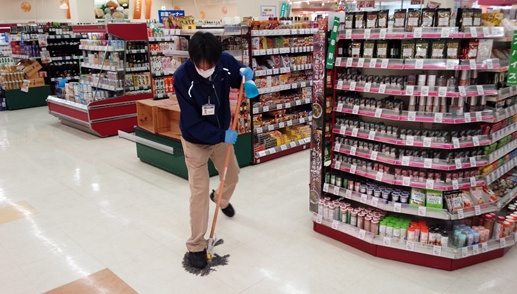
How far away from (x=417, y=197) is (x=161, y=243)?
233 centimetres

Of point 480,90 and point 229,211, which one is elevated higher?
point 480,90

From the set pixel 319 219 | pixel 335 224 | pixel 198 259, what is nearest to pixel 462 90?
pixel 335 224

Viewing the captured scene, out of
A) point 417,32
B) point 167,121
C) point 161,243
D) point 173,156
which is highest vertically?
point 417,32

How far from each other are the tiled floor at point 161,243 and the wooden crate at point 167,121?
1.93 feet

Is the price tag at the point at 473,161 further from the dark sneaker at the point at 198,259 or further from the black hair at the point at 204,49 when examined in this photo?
the dark sneaker at the point at 198,259

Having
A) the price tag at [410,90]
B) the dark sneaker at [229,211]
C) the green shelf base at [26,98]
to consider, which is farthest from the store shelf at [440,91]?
the green shelf base at [26,98]

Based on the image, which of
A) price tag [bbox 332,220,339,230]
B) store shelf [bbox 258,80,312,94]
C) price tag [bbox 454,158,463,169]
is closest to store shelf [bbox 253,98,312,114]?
store shelf [bbox 258,80,312,94]

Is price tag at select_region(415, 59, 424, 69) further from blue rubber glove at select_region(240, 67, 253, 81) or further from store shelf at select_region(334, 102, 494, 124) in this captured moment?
blue rubber glove at select_region(240, 67, 253, 81)

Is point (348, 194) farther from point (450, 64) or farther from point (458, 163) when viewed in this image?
point (450, 64)

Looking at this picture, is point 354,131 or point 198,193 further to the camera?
point 354,131

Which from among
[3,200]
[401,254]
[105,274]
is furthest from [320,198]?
[3,200]

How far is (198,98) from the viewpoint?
129 inches

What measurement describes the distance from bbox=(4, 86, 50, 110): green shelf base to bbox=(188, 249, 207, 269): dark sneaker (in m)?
9.27

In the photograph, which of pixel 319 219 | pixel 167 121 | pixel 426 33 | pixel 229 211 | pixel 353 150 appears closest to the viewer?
pixel 426 33
